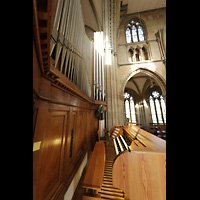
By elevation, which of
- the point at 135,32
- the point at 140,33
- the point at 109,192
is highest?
the point at 135,32

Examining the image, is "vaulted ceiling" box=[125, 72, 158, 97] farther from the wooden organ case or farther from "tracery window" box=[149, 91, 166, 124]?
the wooden organ case

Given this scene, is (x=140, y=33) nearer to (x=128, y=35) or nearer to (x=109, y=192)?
(x=128, y=35)

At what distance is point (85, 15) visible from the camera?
192 inches

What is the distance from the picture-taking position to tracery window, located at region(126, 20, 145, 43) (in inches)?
304

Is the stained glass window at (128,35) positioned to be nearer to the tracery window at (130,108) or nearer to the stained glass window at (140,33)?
the stained glass window at (140,33)

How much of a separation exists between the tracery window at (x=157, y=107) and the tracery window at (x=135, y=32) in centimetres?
630

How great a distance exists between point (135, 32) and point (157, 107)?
8.31 metres

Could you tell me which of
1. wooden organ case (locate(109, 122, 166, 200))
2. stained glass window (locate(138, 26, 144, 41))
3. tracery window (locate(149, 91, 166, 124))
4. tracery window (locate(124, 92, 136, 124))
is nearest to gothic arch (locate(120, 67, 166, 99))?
stained glass window (locate(138, 26, 144, 41))

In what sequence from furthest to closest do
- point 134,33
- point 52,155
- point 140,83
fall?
point 140,83 < point 134,33 < point 52,155

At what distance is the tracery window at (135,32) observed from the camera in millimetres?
7711

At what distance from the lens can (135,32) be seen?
312 inches

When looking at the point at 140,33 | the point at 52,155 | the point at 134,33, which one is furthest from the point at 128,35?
the point at 52,155
